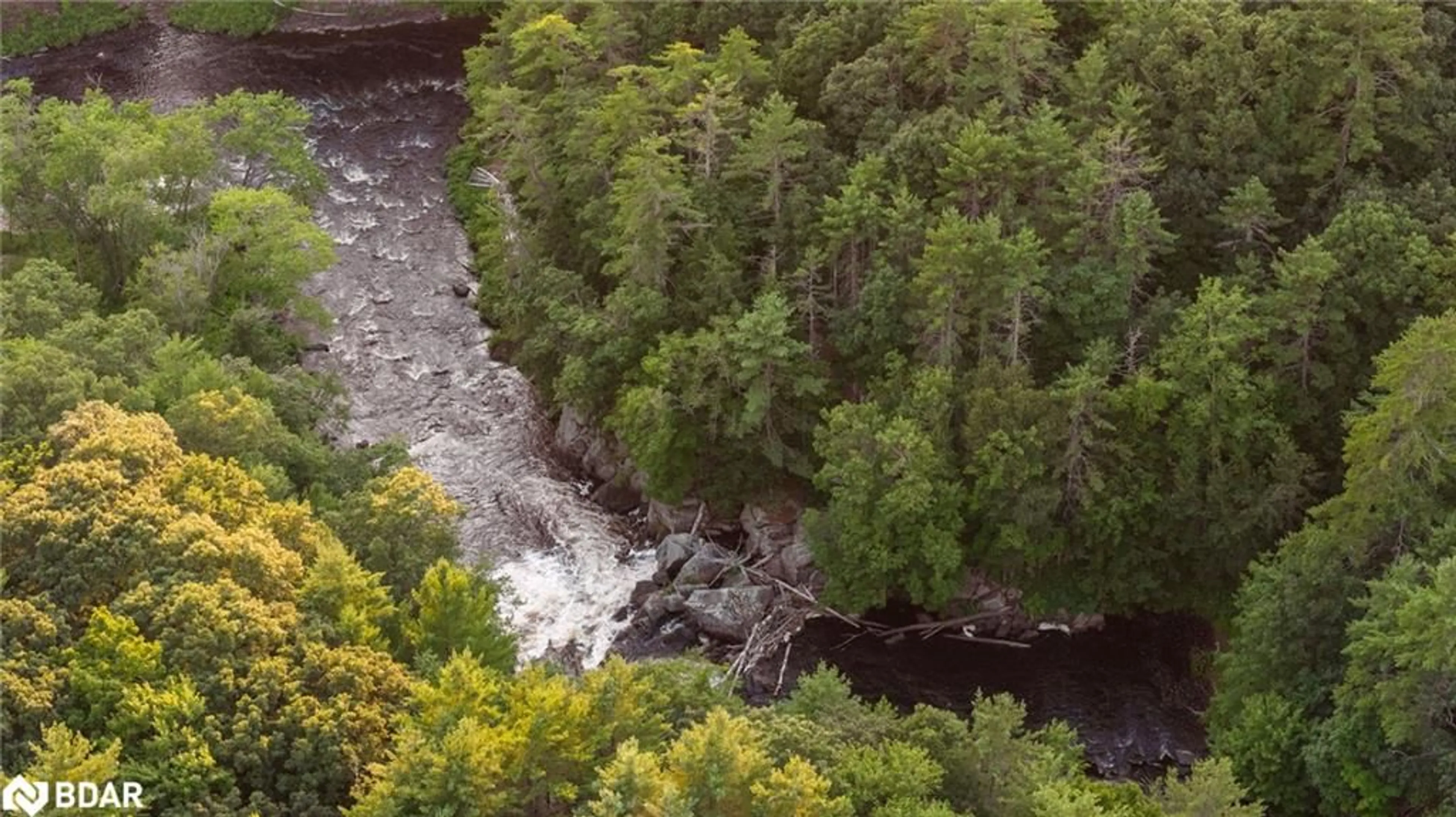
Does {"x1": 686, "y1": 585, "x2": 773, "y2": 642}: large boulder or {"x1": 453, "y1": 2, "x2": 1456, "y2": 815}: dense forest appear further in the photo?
{"x1": 686, "y1": 585, "x2": 773, "y2": 642}: large boulder

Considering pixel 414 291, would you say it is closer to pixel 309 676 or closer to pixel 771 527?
pixel 771 527

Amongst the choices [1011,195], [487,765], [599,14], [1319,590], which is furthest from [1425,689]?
[599,14]

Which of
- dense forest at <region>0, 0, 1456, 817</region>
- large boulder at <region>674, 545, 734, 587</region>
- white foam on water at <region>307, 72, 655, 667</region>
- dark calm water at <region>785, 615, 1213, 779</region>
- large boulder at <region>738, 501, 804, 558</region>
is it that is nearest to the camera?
dense forest at <region>0, 0, 1456, 817</region>

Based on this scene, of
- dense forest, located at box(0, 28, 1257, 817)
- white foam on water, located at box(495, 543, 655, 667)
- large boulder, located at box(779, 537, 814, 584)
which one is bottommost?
white foam on water, located at box(495, 543, 655, 667)

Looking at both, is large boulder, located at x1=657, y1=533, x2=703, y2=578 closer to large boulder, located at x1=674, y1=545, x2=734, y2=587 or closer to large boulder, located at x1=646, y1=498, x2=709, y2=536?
large boulder, located at x1=674, y1=545, x2=734, y2=587

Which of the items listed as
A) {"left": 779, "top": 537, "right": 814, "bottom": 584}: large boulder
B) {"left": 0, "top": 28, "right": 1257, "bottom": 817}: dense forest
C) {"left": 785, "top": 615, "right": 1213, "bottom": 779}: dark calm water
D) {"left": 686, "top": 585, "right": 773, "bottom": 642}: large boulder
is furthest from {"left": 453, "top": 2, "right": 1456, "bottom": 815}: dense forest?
{"left": 0, "top": 28, "right": 1257, "bottom": 817}: dense forest
